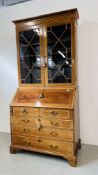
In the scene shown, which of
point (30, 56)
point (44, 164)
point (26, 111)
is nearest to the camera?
point (44, 164)

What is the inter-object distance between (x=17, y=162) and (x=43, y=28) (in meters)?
2.07

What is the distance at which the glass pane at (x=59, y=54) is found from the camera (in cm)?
254

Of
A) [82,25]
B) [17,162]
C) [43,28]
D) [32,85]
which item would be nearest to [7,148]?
[17,162]

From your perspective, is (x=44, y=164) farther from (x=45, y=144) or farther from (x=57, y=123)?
(x=57, y=123)

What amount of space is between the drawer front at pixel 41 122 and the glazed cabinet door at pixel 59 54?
1.88 ft

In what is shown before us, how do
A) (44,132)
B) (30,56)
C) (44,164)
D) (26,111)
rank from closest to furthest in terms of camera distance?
(44,164)
(44,132)
(26,111)
(30,56)

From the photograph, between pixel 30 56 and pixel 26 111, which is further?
pixel 30 56

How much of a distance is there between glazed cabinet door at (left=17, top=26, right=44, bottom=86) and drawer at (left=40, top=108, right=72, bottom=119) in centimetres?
47

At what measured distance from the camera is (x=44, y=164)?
7.93 ft

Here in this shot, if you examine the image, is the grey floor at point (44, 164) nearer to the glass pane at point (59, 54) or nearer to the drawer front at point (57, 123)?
the drawer front at point (57, 123)

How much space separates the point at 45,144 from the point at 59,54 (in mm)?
1388

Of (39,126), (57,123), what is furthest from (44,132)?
(57,123)

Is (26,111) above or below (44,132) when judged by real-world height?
above

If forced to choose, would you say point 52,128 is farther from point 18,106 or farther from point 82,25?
point 82,25
